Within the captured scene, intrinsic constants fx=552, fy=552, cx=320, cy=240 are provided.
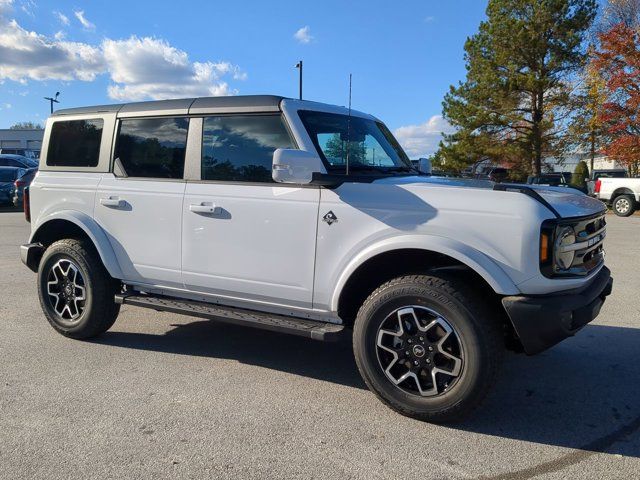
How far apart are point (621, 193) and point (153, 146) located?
20.3m

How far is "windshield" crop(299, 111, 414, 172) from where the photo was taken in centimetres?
405

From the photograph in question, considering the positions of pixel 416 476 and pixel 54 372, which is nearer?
pixel 416 476

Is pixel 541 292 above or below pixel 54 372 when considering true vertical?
above

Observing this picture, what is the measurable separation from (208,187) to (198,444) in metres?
1.91

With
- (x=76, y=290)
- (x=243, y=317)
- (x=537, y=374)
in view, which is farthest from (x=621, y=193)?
(x=76, y=290)

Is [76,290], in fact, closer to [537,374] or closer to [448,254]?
[448,254]

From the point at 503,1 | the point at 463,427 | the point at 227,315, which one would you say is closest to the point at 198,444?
the point at 227,315

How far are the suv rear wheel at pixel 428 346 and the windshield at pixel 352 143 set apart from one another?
1.10 m

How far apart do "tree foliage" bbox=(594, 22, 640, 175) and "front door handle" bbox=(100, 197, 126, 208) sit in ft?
74.7

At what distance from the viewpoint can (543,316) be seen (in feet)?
10.2

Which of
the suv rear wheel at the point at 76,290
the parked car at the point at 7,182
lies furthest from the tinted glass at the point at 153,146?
the parked car at the point at 7,182

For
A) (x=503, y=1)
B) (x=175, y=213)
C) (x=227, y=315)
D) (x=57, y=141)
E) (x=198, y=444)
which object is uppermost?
(x=503, y=1)

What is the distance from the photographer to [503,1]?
2770cm

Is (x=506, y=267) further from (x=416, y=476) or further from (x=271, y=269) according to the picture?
(x=271, y=269)
